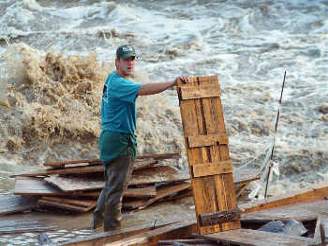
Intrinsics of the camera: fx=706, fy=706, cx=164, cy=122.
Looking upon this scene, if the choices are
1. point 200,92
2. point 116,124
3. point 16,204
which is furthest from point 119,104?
point 16,204

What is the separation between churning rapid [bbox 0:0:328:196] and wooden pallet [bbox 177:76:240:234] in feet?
14.6

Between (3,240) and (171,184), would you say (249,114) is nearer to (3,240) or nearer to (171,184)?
(171,184)

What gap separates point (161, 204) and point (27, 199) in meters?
1.71

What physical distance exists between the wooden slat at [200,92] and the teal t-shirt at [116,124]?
1.87ft

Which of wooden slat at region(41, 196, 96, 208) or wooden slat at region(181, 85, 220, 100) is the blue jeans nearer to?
wooden slat at region(181, 85, 220, 100)

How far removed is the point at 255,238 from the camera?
18.3 ft

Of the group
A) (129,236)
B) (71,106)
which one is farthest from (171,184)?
(71,106)

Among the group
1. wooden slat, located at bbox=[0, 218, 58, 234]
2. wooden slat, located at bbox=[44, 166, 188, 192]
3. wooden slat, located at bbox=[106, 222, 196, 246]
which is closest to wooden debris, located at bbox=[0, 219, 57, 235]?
wooden slat, located at bbox=[0, 218, 58, 234]

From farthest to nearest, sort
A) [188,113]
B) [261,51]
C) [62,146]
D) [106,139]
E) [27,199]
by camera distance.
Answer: [261,51]
[62,146]
[27,199]
[106,139]
[188,113]

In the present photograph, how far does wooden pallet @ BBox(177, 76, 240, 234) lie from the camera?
6055 millimetres

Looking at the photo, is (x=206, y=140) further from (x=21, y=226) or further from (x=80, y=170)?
(x=80, y=170)

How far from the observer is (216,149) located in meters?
6.26

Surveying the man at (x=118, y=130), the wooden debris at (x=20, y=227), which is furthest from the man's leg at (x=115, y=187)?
the wooden debris at (x=20, y=227)

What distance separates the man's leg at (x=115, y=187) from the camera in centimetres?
688
